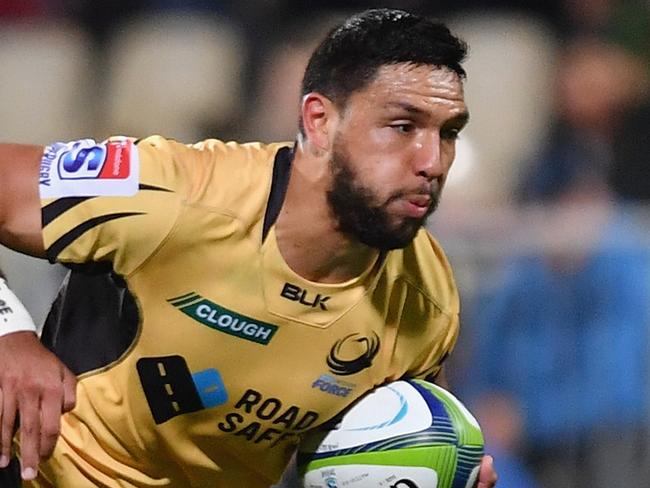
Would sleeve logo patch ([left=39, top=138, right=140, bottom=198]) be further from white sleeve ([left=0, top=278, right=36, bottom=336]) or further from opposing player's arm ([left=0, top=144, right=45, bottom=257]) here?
white sleeve ([left=0, top=278, right=36, bottom=336])

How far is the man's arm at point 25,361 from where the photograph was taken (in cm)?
241

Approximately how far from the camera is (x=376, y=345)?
2814mm

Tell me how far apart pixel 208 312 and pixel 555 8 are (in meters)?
3.09

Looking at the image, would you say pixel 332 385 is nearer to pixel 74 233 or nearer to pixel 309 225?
pixel 309 225

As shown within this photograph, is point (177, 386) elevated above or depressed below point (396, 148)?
below

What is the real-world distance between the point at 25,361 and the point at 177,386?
36 cm

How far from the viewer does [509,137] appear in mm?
5078

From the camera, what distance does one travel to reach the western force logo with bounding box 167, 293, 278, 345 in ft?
8.74

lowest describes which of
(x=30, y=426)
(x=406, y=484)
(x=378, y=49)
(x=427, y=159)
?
(x=406, y=484)

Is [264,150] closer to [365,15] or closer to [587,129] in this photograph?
[365,15]

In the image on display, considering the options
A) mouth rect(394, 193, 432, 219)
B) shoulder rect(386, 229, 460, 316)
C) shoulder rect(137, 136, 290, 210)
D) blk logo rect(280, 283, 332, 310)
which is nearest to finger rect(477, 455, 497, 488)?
shoulder rect(386, 229, 460, 316)

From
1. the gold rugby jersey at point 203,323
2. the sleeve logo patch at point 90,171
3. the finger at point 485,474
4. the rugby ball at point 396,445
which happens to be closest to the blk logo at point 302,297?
the gold rugby jersey at point 203,323

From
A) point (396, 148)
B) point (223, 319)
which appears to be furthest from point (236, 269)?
point (396, 148)

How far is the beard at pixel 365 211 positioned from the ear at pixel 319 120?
3cm
